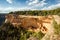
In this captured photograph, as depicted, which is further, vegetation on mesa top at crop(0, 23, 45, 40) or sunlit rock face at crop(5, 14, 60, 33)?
sunlit rock face at crop(5, 14, 60, 33)

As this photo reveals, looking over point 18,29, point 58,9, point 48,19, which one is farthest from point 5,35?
point 58,9

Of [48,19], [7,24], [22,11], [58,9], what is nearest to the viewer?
[48,19]

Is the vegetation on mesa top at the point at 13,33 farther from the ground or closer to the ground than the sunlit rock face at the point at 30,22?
closer to the ground

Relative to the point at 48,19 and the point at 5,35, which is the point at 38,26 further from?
the point at 5,35

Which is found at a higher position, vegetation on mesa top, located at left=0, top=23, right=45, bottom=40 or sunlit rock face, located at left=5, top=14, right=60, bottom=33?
sunlit rock face, located at left=5, top=14, right=60, bottom=33

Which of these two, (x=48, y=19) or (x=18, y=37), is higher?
(x=48, y=19)

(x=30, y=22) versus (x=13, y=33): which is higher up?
(x=30, y=22)

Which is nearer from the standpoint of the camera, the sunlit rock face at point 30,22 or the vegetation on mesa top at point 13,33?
the vegetation on mesa top at point 13,33

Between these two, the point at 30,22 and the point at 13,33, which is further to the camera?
the point at 30,22

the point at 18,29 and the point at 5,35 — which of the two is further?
the point at 18,29

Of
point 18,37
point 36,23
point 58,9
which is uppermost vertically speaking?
point 58,9

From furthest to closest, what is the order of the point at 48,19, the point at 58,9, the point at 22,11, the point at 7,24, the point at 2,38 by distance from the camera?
the point at 22,11
the point at 7,24
the point at 58,9
the point at 2,38
the point at 48,19
